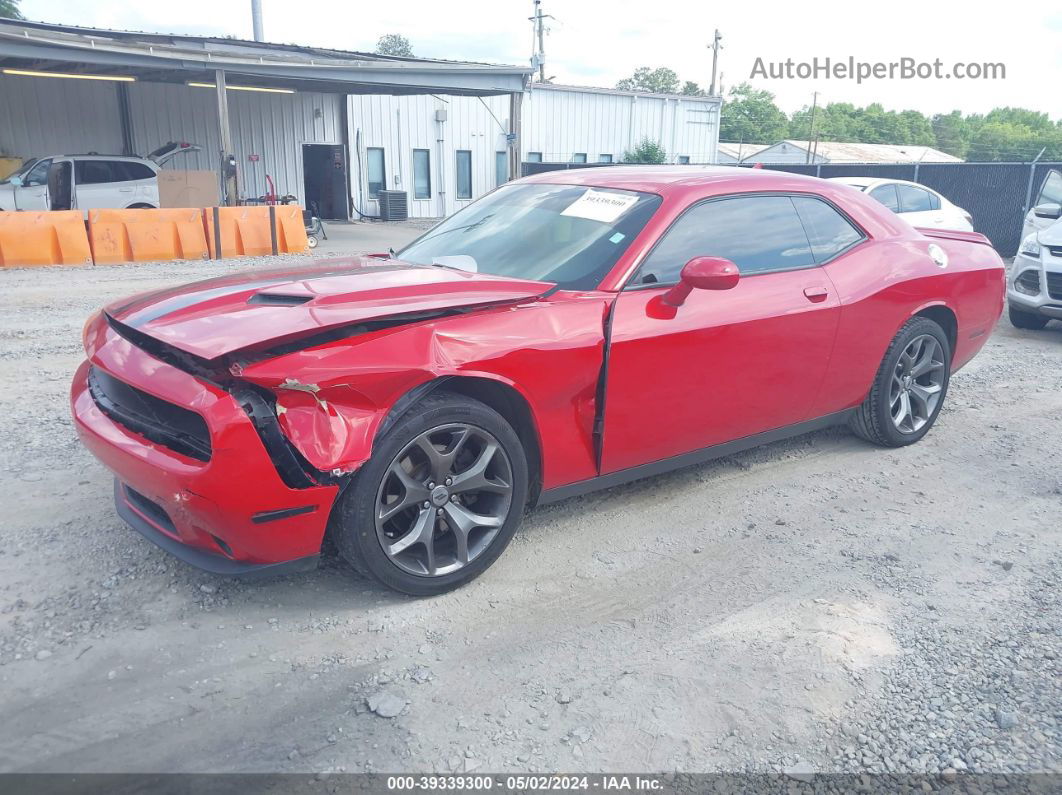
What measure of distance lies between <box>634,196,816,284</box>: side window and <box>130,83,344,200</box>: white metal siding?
22.2m

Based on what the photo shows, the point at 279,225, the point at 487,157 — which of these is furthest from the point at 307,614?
the point at 487,157

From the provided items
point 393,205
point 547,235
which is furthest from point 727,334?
point 393,205

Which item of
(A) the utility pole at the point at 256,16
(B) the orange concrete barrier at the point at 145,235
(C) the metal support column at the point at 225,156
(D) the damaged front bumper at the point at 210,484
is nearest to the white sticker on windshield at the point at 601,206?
(D) the damaged front bumper at the point at 210,484

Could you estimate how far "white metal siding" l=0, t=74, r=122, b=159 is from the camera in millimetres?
20656

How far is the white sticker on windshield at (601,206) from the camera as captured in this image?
148 inches

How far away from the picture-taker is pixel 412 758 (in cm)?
229

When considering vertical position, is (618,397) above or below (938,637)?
above

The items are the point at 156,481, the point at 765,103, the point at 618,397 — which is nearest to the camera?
the point at 156,481

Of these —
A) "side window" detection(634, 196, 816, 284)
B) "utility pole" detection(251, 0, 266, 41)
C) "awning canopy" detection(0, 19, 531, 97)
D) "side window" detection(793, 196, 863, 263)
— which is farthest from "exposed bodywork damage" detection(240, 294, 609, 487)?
"utility pole" detection(251, 0, 266, 41)

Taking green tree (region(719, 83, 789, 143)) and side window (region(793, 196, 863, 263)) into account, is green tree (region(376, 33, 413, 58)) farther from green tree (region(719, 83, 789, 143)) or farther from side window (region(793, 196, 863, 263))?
side window (region(793, 196, 863, 263))

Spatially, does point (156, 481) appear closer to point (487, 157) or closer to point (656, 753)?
point (656, 753)

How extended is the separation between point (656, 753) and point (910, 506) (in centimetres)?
243

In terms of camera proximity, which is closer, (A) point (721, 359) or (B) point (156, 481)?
(B) point (156, 481)

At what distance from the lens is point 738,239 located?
3.94 meters
